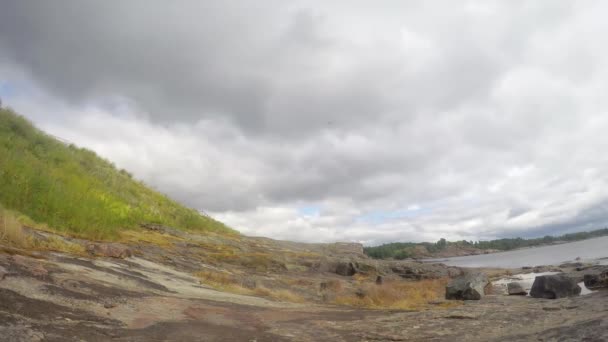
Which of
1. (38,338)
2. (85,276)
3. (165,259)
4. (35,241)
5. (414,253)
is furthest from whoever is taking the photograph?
(414,253)

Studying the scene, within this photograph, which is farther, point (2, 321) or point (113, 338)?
point (113, 338)

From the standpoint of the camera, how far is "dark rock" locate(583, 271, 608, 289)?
1769 cm

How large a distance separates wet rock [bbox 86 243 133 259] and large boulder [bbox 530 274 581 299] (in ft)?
47.3

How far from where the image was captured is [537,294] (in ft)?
52.5

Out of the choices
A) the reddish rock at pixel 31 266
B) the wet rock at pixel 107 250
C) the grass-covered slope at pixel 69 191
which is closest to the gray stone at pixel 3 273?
the reddish rock at pixel 31 266

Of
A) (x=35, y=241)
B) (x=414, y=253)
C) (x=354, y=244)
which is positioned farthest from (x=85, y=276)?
(x=414, y=253)

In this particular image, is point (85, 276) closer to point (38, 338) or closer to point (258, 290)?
point (38, 338)

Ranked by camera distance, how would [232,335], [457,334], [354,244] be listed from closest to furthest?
[232,335]
[457,334]
[354,244]

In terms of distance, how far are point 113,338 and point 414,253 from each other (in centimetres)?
17109

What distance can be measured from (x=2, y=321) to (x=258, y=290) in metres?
9.04

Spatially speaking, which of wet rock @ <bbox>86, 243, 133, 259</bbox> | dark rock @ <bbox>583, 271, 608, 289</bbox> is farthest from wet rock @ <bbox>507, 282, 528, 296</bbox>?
wet rock @ <bbox>86, 243, 133, 259</bbox>

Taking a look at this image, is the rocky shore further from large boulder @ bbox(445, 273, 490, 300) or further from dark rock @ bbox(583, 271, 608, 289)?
dark rock @ bbox(583, 271, 608, 289)

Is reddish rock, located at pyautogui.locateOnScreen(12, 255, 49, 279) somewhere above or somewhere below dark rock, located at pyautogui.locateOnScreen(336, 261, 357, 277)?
above

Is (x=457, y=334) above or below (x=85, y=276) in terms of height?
below
